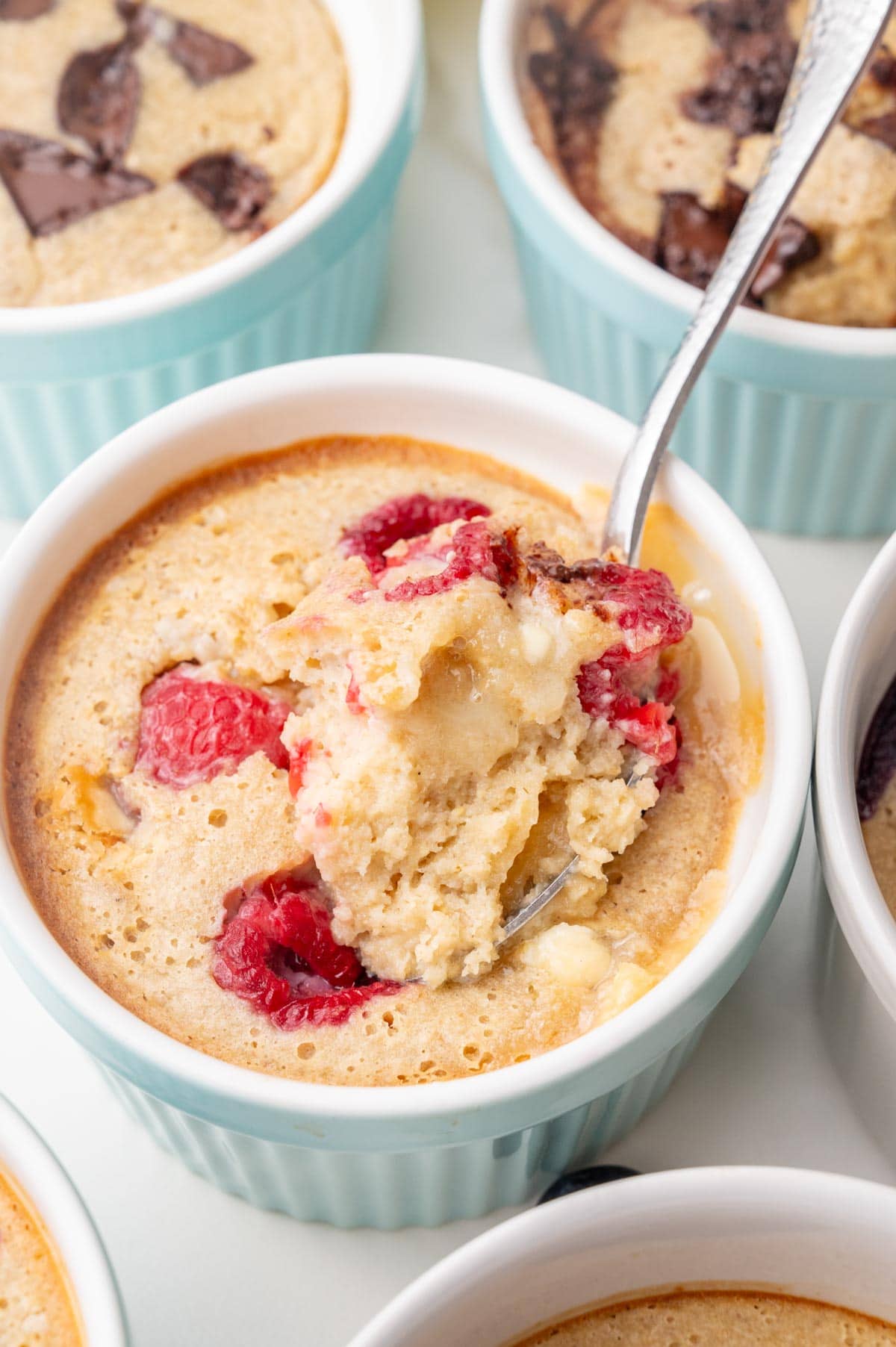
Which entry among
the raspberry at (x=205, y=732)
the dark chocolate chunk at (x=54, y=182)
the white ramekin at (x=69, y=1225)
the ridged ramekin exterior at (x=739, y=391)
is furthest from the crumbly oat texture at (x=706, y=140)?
the white ramekin at (x=69, y=1225)

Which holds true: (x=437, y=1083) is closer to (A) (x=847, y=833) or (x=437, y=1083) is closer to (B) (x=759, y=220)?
(A) (x=847, y=833)

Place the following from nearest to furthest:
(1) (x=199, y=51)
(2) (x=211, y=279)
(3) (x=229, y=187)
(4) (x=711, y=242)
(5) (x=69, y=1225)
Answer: (5) (x=69, y=1225) < (2) (x=211, y=279) < (4) (x=711, y=242) < (3) (x=229, y=187) < (1) (x=199, y=51)

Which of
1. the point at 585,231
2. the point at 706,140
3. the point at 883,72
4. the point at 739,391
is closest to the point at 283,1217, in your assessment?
the point at 739,391

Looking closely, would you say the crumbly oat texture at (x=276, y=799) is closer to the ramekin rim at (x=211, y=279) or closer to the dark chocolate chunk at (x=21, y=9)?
the ramekin rim at (x=211, y=279)

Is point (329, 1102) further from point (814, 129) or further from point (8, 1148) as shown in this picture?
point (814, 129)

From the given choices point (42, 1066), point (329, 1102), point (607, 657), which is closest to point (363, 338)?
point (607, 657)
